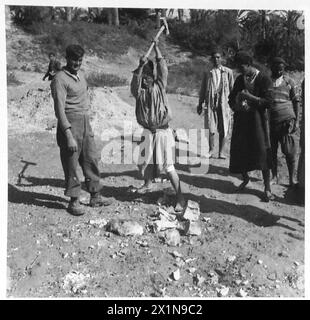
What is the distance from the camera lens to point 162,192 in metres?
4.54

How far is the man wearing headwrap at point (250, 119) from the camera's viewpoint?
4.19 metres

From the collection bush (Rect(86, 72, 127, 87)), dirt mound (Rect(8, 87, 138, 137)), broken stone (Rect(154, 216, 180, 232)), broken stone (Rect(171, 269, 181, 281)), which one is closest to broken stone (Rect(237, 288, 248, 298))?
broken stone (Rect(171, 269, 181, 281))

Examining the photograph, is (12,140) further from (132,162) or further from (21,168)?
(132,162)

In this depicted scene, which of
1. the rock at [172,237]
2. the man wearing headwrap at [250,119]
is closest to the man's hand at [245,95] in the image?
the man wearing headwrap at [250,119]

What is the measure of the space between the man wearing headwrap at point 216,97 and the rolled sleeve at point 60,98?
6.21 ft

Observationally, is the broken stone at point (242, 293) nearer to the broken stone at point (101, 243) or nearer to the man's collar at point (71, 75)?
the broken stone at point (101, 243)

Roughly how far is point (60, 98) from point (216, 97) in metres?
2.14

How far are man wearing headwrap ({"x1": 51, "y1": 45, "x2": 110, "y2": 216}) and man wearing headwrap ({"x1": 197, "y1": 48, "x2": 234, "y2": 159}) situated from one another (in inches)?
64.7

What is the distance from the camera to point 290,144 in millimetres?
4605

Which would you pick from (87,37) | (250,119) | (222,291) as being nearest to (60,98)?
(250,119)

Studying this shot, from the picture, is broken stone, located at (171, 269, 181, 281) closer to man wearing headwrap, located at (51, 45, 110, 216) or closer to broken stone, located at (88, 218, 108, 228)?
broken stone, located at (88, 218, 108, 228)

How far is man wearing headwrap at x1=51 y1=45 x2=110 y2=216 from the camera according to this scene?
3.75m
